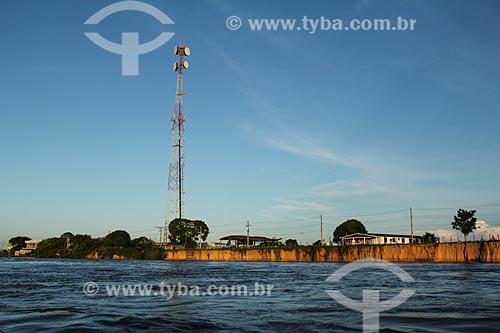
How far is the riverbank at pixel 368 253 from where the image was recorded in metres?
48.2

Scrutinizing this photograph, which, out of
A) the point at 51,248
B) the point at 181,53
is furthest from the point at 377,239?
the point at 51,248

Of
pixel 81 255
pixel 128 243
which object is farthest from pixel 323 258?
pixel 128 243

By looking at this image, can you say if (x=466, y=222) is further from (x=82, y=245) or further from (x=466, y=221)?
(x=82, y=245)

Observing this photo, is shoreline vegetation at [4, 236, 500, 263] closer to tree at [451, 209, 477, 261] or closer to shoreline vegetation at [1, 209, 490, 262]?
shoreline vegetation at [1, 209, 490, 262]

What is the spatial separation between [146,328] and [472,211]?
234 feet

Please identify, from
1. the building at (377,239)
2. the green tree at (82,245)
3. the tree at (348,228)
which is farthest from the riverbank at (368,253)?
the green tree at (82,245)

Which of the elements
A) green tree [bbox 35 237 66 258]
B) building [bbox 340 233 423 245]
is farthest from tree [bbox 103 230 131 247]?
building [bbox 340 233 423 245]

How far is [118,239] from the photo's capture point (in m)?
134

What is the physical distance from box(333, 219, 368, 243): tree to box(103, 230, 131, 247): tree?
6518 centimetres

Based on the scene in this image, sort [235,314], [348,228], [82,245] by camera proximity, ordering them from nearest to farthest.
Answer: [235,314] < [348,228] < [82,245]

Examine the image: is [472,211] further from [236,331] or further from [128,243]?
[128,243]

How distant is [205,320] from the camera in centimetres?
985

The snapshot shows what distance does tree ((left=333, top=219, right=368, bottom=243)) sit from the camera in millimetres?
107938

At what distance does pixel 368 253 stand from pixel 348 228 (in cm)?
5067
